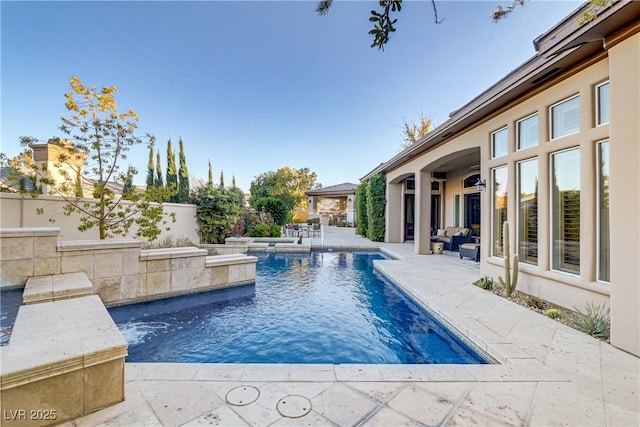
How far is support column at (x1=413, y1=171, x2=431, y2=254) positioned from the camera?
12094 mm

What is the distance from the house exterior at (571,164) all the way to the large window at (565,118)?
0.06 ft

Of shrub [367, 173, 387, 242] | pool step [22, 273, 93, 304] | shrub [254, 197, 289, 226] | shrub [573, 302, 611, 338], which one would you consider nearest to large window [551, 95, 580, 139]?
shrub [573, 302, 611, 338]

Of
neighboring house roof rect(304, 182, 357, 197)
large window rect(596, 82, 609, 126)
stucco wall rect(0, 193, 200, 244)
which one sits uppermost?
neighboring house roof rect(304, 182, 357, 197)

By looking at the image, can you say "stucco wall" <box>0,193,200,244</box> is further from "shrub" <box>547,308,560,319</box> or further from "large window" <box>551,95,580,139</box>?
"large window" <box>551,95,580,139</box>

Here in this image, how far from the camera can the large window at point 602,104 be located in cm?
440

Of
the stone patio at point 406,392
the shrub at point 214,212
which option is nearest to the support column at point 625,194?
the stone patio at point 406,392

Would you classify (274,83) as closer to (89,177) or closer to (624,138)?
(89,177)

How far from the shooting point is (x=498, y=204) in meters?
7.16

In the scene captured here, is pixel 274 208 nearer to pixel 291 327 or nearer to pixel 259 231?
pixel 259 231

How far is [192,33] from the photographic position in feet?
35.9

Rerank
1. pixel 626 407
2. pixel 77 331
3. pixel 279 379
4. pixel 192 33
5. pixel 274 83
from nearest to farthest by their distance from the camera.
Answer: pixel 626 407, pixel 77 331, pixel 279 379, pixel 192 33, pixel 274 83

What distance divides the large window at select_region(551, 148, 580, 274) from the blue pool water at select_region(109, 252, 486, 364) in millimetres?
2680

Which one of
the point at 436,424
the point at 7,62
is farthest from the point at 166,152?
the point at 436,424

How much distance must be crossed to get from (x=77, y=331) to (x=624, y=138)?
6.84 m
